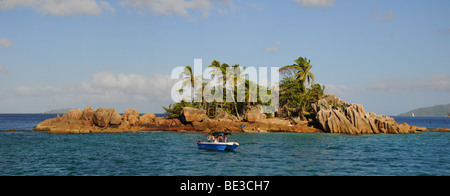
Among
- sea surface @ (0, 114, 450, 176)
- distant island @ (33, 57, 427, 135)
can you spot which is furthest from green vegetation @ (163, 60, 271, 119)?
sea surface @ (0, 114, 450, 176)

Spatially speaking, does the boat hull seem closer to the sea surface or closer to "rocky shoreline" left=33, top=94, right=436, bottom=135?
the sea surface

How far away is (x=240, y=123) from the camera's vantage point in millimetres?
75625

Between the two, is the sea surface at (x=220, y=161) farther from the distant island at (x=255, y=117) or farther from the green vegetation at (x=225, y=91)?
the green vegetation at (x=225, y=91)

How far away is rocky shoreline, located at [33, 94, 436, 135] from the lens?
69.4m

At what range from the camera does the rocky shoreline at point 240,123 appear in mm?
69438

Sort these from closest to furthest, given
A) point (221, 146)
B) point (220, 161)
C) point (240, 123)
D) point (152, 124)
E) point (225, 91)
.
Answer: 1. point (220, 161)
2. point (221, 146)
3. point (240, 123)
4. point (152, 124)
5. point (225, 91)

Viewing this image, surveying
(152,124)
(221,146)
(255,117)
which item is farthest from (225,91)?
(221,146)

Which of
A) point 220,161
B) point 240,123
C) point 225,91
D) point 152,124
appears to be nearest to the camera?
point 220,161

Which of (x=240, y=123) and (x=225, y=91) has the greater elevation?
(x=225, y=91)

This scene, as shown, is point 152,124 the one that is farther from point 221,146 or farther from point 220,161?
point 220,161

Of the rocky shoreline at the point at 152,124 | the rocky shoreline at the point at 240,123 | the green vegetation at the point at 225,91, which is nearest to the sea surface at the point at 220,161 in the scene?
the rocky shoreline at the point at 240,123
